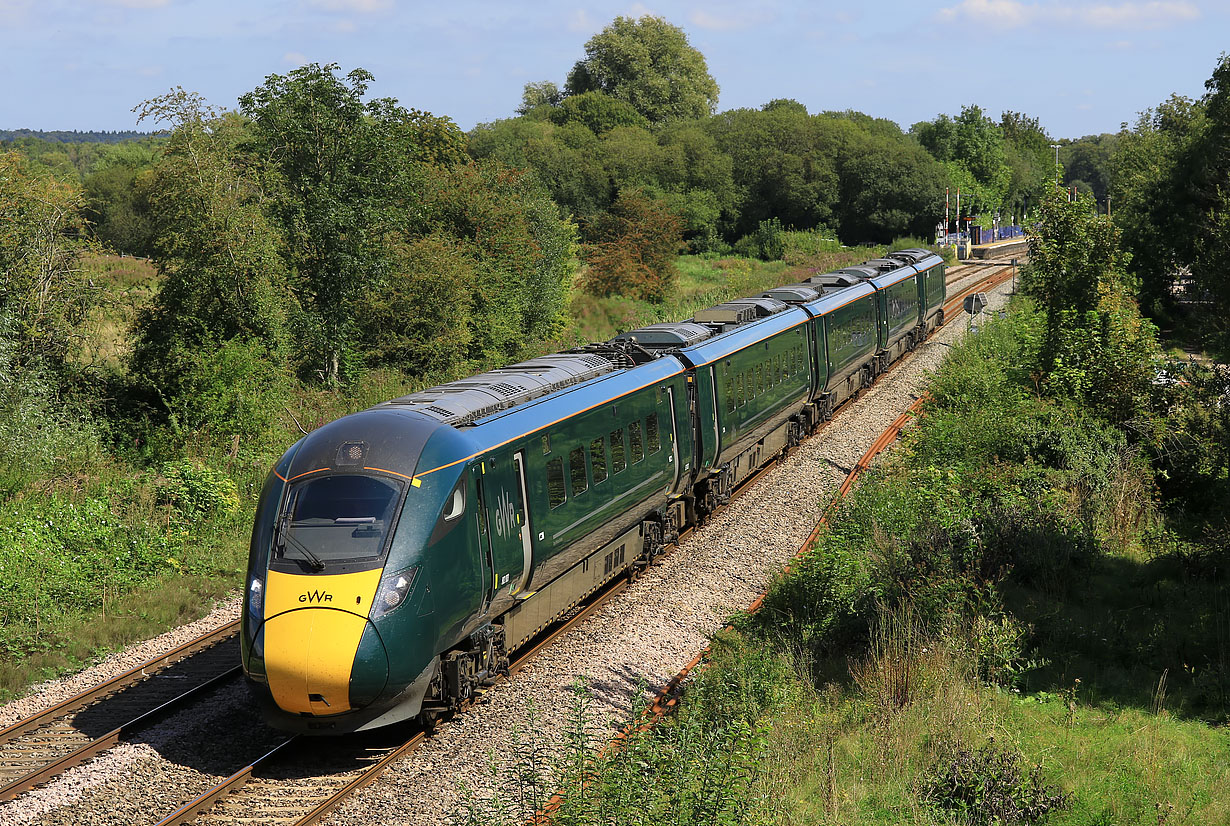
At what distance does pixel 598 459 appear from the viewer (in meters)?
14.0

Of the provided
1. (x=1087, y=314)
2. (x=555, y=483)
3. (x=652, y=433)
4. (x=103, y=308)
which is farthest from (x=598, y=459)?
(x=103, y=308)

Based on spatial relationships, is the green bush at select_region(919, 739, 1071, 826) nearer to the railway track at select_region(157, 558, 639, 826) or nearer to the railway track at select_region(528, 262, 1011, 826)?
the railway track at select_region(528, 262, 1011, 826)

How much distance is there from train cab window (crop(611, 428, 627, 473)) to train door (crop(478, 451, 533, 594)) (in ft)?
8.74

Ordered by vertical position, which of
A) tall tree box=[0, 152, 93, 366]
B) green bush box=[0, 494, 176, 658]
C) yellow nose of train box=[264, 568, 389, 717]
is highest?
tall tree box=[0, 152, 93, 366]

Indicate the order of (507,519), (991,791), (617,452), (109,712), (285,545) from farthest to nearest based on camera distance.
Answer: (617,452), (109,712), (507,519), (285,545), (991,791)

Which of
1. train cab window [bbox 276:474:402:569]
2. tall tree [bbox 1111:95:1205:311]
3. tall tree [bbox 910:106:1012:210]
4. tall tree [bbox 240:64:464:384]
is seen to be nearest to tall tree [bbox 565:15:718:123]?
tall tree [bbox 910:106:1012:210]

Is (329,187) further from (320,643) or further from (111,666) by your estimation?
(320,643)

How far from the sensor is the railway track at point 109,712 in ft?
34.2

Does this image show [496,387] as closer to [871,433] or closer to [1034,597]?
[1034,597]

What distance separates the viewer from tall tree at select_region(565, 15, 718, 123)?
103 meters

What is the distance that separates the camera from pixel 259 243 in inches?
897

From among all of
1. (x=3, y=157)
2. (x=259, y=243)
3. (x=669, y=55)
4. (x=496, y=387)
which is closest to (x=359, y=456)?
(x=496, y=387)

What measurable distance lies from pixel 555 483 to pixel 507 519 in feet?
4.30

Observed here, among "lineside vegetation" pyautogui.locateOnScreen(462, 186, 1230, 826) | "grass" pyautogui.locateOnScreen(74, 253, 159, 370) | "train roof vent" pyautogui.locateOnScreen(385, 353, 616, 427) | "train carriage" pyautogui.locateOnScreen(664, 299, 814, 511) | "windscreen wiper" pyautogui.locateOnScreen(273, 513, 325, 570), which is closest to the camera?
"lineside vegetation" pyautogui.locateOnScreen(462, 186, 1230, 826)
